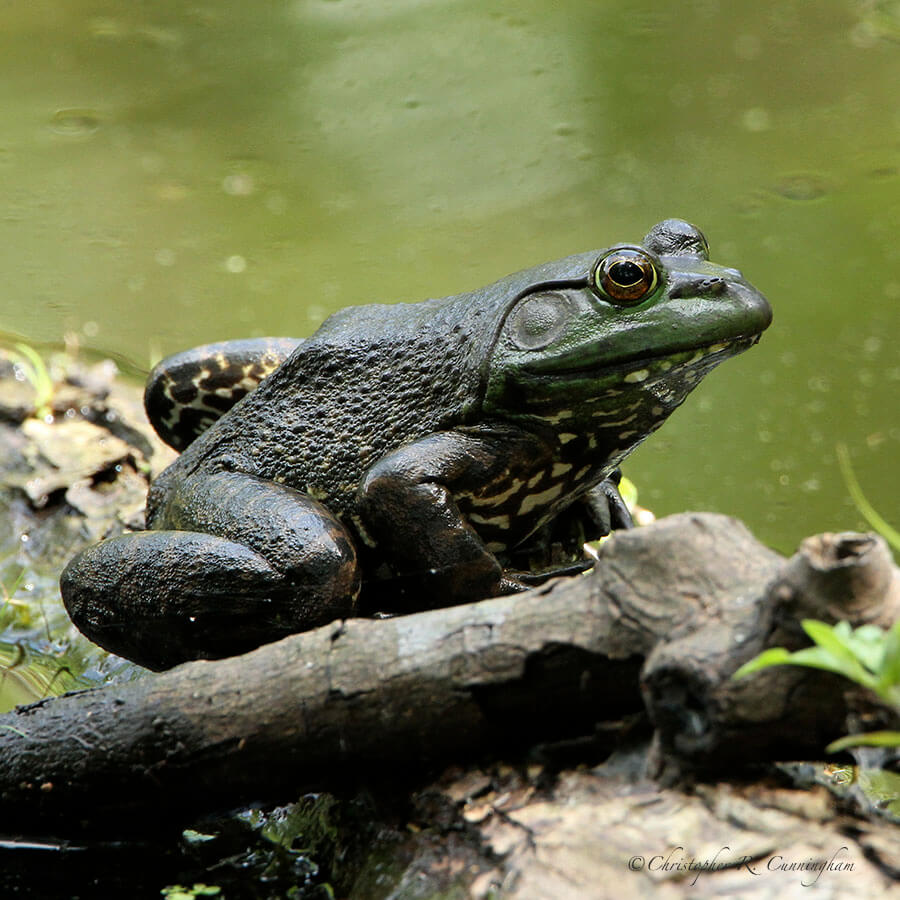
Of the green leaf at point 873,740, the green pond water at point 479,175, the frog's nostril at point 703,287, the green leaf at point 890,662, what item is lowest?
the green pond water at point 479,175

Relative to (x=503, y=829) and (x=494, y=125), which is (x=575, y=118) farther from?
(x=503, y=829)

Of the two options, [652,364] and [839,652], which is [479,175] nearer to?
[652,364]

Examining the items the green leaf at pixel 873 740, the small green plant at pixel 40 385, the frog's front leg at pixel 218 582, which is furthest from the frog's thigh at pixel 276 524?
the small green plant at pixel 40 385

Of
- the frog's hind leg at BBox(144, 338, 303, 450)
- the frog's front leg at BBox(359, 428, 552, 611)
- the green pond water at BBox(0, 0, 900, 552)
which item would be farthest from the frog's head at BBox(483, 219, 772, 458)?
the green pond water at BBox(0, 0, 900, 552)

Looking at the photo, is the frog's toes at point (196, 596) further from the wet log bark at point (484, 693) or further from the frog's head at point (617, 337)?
the frog's head at point (617, 337)

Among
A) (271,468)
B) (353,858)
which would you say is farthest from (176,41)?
(353,858)

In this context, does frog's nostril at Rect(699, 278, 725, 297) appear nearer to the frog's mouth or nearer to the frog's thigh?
the frog's mouth
